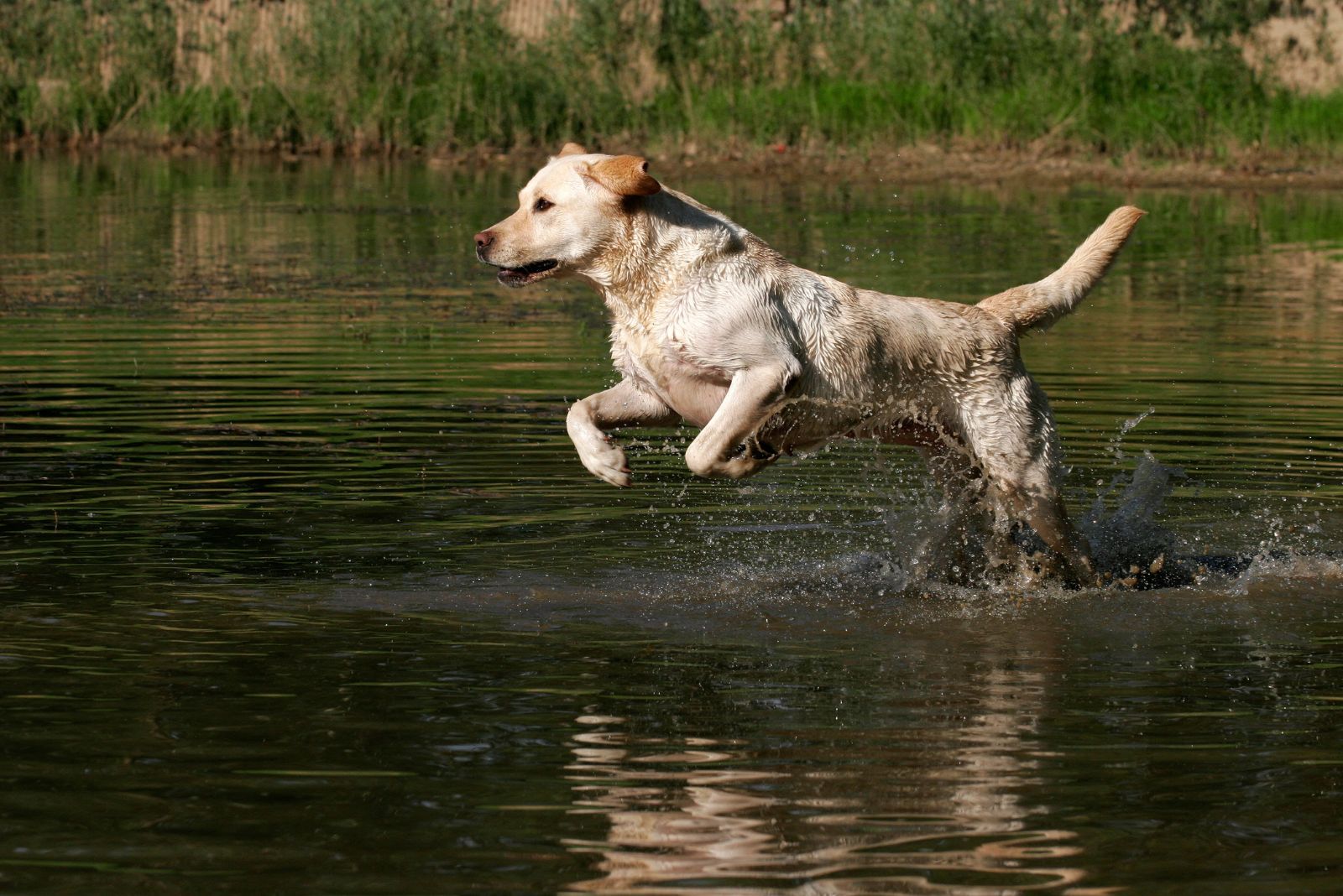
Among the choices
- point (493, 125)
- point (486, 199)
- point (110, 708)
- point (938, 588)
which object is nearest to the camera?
point (110, 708)

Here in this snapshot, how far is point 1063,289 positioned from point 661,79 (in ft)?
76.5

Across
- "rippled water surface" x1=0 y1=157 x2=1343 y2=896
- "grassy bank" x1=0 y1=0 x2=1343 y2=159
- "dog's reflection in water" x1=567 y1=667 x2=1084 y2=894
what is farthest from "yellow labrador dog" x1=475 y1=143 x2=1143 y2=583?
"grassy bank" x1=0 y1=0 x2=1343 y2=159

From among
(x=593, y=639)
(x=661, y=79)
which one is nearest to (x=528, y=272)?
(x=593, y=639)

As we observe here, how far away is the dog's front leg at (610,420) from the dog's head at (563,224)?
0.54 m

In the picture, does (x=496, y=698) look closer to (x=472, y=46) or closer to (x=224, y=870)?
(x=224, y=870)

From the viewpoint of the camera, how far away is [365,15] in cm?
→ 3086

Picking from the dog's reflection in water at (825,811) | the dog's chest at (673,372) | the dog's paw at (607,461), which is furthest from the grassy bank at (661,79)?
the dog's reflection in water at (825,811)

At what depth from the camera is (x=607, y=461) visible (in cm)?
751

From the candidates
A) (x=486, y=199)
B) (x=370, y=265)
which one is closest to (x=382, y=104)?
(x=486, y=199)

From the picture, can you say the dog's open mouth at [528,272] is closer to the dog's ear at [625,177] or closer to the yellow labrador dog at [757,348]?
the yellow labrador dog at [757,348]

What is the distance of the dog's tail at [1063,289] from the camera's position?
8.14 m

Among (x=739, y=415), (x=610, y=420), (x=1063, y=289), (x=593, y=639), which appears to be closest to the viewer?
(x=593, y=639)

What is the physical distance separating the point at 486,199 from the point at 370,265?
17.5ft

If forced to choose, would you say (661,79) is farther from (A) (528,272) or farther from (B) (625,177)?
(B) (625,177)
